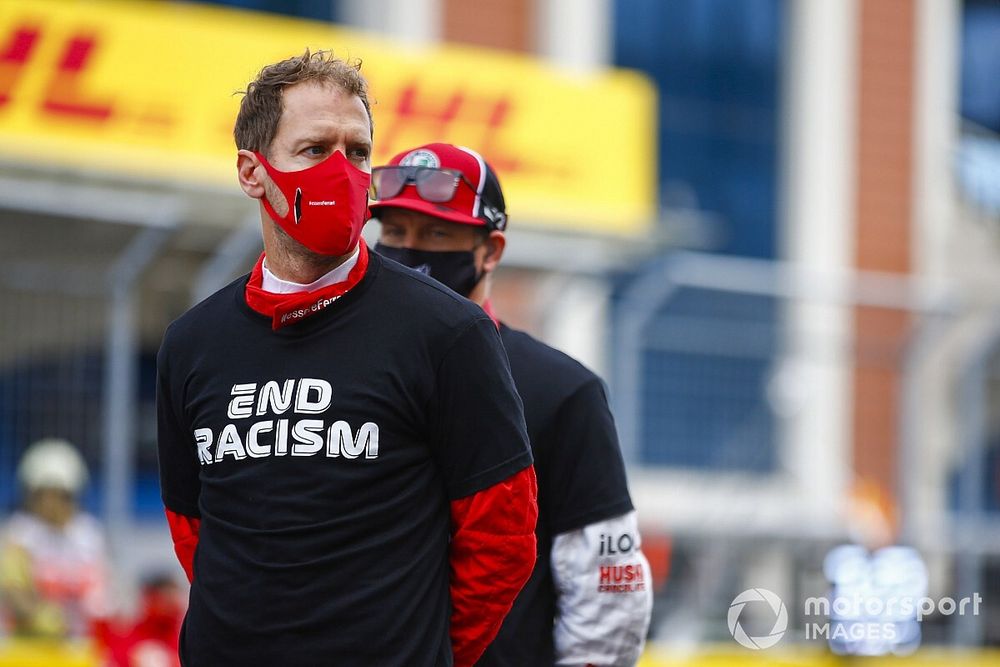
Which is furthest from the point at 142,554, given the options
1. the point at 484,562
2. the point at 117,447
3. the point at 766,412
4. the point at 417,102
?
the point at 484,562

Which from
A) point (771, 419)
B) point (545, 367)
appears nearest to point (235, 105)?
point (771, 419)

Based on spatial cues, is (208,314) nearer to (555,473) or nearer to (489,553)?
(489,553)

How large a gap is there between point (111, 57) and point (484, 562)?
7357mm

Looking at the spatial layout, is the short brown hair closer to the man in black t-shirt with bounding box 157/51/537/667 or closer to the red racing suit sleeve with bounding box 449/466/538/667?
the man in black t-shirt with bounding box 157/51/537/667

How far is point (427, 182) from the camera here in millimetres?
3650

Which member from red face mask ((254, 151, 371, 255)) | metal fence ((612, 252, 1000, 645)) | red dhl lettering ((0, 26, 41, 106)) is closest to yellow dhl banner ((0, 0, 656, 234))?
red dhl lettering ((0, 26, 41, 106))

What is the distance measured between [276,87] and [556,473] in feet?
3.69

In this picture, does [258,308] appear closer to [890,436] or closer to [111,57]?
[111,57]

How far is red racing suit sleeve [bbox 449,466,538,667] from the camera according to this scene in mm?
2859

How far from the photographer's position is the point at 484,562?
9.46 ft

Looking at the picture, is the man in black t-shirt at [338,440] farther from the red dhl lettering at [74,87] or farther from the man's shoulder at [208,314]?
the red dhl lettering at [74,87]

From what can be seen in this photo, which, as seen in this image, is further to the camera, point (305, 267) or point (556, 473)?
point (556, 473)

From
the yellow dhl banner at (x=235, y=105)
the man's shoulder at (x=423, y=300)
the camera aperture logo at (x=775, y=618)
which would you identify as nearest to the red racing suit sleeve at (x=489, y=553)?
the man's shoulder at (x=423, y=300)

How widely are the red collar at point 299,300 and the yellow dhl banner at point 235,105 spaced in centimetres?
653
